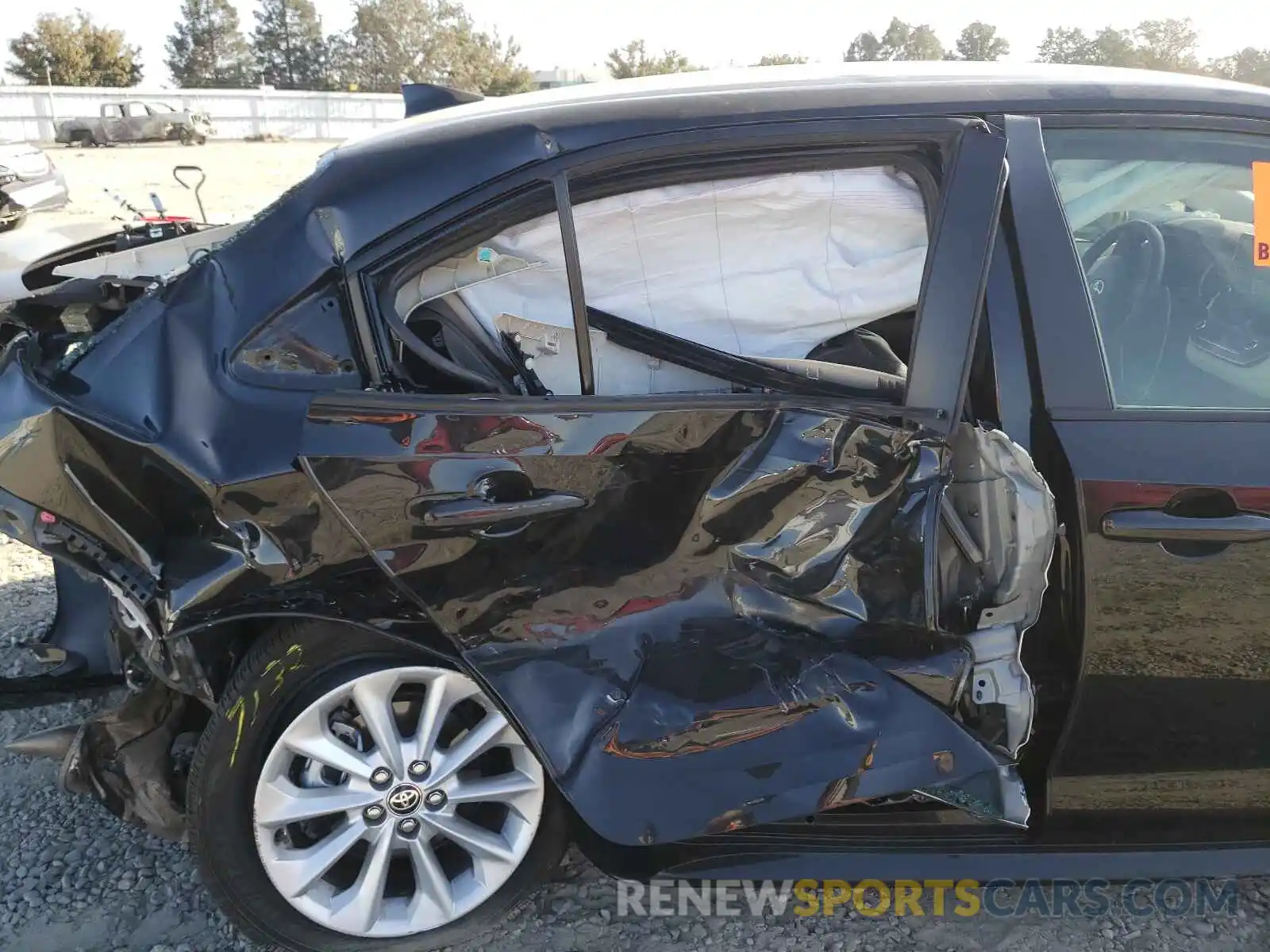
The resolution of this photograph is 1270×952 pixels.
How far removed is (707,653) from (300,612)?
803mm

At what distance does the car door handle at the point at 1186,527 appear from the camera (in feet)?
5.96

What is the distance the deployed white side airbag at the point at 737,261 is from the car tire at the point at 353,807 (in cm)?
78

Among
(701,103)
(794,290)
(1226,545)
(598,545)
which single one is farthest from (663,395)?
(1226,545)

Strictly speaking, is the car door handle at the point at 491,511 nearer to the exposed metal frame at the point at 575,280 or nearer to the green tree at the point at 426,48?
the exposed metal frame at the point at 575,280

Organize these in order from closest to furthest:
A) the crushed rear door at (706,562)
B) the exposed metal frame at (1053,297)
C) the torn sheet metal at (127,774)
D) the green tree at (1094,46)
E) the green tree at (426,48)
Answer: the crushed rear door at (706,562) < the exposed metal frame at (1053,297) < the torn sheet metal at (127,774) < the green tree at (1094,46) < the green tree at (426,48)

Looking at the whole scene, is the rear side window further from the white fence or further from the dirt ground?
the white fence

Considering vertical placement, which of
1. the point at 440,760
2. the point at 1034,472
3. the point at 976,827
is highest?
the point at 1034,472

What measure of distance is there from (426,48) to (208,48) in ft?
44.2

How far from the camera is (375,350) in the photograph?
6.09ft

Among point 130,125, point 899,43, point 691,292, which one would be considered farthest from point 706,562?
point 899,43

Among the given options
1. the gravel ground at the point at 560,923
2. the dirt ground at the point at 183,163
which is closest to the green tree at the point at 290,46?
the dirt ground at the point at 183,163

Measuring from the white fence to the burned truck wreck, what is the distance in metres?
30.1

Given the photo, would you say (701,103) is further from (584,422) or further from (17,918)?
(17,918)

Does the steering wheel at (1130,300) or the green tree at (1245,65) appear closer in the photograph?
the steering wheel at (1130,300)
